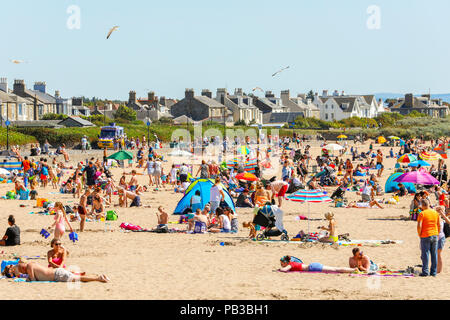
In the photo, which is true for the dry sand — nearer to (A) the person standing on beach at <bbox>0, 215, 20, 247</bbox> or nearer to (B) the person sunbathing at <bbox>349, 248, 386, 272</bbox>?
(A) the person standing on beach at <bbox>0, 215, 20, 247</bbox>

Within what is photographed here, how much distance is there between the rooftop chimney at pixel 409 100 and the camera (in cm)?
12606

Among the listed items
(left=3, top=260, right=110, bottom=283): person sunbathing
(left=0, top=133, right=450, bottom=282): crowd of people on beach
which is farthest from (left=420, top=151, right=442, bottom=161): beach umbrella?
(left=3, top=260, right=110, bottom=283): person sunbathing

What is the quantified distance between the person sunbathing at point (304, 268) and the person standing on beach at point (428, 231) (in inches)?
49.9

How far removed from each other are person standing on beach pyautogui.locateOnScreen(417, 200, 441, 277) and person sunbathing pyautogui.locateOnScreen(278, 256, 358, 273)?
127 centimetres

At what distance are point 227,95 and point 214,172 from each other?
6582 cm

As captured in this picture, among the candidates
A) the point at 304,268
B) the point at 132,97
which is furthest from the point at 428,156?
the point at 132,97

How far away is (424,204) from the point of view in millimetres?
10656

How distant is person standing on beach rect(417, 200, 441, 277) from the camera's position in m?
10.5

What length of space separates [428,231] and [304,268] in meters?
2.19

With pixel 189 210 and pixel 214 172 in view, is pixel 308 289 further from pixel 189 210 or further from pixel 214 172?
pixel 214 172

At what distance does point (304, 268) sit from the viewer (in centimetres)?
1148

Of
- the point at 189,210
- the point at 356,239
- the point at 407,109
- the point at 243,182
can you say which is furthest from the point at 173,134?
the point at 407,109

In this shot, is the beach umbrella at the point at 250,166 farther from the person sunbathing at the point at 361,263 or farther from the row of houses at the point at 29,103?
the row of houses at the point at 29,103

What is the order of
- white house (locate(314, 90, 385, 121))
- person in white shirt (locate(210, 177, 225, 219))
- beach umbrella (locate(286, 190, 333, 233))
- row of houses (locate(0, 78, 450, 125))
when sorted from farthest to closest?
white house (locate(314, 90, 385, 121)) → row of houses (locate(0, 78, 450, 125)) → person in white shirt (locate(210, 177, 225, 219)) → beach umbrella (locate(286, 190, 333, 233))
